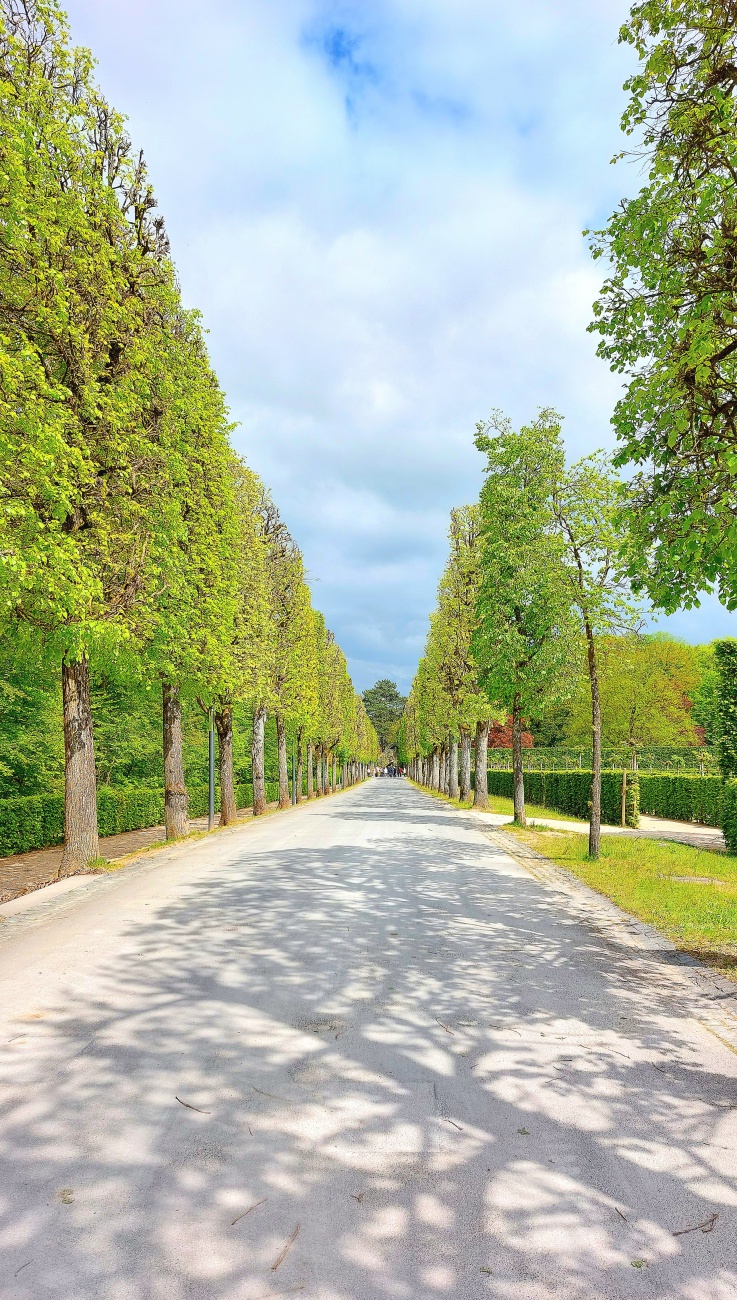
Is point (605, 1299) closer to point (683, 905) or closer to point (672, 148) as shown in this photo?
point (683, 905)

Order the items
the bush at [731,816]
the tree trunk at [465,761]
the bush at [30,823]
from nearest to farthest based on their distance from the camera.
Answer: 1. the bush at [731,816]
2. the bush at [30,823]
3. the tree trunk at [465,761]

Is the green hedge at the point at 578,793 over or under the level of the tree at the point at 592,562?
under

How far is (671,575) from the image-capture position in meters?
6.35

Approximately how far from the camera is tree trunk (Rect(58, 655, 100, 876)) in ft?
36.2

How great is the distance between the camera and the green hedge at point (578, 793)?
22.5 m

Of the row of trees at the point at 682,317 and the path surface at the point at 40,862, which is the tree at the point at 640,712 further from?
the row of trees at the point at 682,317

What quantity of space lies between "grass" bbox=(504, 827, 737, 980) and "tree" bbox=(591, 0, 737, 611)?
3.44 m

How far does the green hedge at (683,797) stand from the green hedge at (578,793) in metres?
1.16

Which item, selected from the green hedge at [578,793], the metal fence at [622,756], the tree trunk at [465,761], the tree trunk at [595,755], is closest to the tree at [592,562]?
the tree trunk at [595,755]

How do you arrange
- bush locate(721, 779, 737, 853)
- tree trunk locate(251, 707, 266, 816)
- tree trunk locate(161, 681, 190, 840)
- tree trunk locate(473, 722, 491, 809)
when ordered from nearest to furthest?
1. bush locate(721, 779, 737, 853)
2. tree trunk locate(161, 681, 190, 840)
3. tree trunk locate(251, 707, 266, 816)
4. tree trunk locate(473, 722, 491, 809)

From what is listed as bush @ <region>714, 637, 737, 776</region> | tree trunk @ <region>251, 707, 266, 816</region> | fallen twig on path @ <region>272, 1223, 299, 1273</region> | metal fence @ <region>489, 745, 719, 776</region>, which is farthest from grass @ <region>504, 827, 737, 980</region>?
metal fence @ <region>489, 745, 719, 776</region>

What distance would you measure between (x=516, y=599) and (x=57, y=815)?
42.7 ft

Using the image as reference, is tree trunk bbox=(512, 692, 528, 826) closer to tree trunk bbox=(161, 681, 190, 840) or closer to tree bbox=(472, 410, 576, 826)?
tree bbox=(472, 410, 576, 826)

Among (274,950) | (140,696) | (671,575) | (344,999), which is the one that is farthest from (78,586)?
(140,696)
